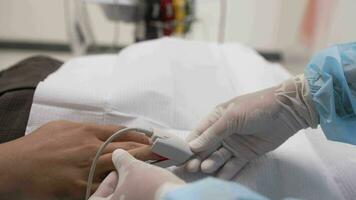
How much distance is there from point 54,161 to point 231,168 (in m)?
0.35

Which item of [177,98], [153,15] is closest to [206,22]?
[153,15]

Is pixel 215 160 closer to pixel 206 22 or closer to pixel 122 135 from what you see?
pixel 122 135

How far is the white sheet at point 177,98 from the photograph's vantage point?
2.66 ft

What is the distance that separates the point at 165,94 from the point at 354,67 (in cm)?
44

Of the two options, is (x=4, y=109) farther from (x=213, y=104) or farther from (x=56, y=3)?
(x=56, y=3)

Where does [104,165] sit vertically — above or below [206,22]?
above

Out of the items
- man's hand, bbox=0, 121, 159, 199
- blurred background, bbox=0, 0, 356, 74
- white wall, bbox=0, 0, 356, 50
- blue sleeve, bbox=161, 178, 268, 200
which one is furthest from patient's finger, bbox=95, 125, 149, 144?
white wall, bbox=0, 0, 356, 50

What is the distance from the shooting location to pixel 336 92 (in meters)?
0.84

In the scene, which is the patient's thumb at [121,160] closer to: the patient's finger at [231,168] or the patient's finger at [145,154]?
the patient's finger at [145,154]

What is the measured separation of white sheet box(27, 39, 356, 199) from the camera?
2.66 ft

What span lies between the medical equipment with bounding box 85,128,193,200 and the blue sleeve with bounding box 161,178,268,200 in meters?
0.26

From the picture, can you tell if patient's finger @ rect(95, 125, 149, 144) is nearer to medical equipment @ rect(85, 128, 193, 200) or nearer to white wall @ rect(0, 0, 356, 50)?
medical equipment @ rect(85, 128, 193, 200)

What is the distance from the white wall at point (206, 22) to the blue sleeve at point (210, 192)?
2.62 meters

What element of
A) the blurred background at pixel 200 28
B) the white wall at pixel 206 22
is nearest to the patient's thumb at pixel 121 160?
the blurred background at pixel 200 28
